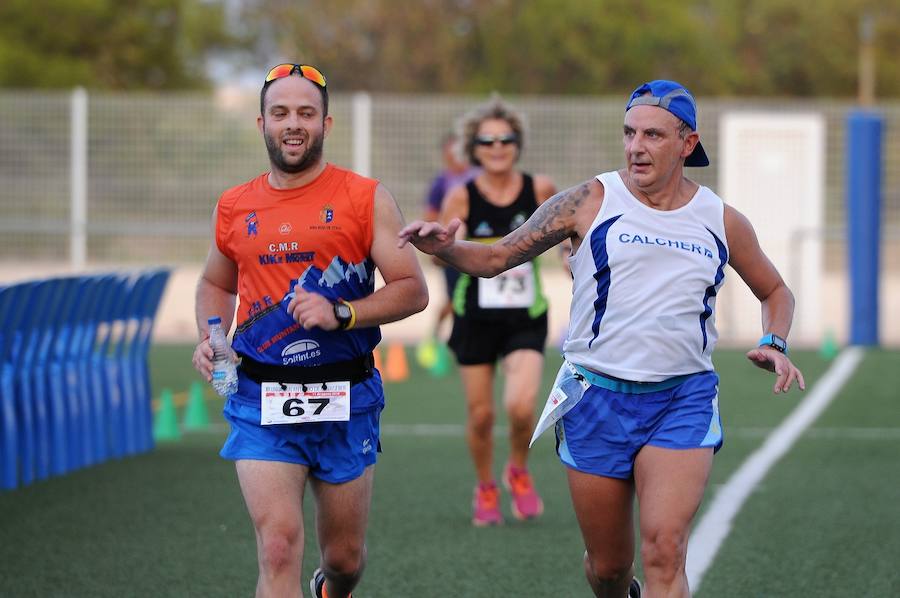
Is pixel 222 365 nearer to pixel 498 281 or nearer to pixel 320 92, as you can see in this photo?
pixel 320 92

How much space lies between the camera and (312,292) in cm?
531

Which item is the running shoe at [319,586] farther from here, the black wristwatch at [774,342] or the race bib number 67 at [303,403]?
the black wristwatch at [774,342]

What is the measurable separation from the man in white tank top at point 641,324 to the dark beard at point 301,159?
453 millimetres

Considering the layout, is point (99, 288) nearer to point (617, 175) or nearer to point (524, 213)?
point (524, 213)

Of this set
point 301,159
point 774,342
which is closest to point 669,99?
point 774,342

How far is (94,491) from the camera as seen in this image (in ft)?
31.3

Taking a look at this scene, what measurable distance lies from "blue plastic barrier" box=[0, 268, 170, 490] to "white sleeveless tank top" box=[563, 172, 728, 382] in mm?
4826

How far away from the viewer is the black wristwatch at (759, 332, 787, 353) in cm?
552

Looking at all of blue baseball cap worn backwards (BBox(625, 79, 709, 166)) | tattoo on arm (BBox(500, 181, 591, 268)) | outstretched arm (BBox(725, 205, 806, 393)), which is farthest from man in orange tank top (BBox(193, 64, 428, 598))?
outstretched arm (BBox(725, 205, 806, 393))

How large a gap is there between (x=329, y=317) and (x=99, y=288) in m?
5.77

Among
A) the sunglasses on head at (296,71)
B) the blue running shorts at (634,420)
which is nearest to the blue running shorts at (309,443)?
the blue running shorts at (634,420)

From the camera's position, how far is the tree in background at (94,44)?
47.2m

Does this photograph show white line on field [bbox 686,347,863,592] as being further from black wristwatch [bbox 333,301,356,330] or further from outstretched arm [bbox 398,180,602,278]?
black wristwatch [bbox 333,301,356,330]

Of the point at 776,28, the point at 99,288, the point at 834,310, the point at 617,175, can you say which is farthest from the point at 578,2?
the point at 617,175
